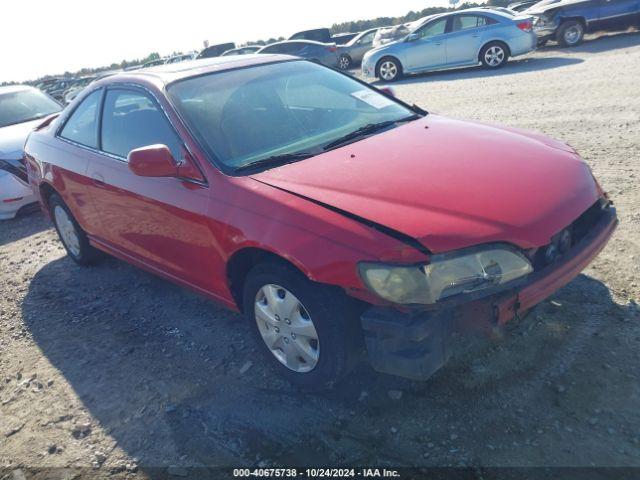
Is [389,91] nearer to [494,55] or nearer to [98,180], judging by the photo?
[98,180]

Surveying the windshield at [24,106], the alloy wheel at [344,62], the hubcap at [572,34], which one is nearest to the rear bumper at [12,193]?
the windshield at [24,106]

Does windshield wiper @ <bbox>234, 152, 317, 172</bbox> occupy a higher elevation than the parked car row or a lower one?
higher

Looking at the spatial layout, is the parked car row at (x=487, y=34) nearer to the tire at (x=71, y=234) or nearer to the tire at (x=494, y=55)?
the tire at (x=494, y=55)

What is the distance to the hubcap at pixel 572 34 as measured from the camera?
1471 cm

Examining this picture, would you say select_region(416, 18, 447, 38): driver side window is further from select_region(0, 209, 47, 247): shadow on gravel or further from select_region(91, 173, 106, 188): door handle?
select_region(91, 173, 106, 188): door handle

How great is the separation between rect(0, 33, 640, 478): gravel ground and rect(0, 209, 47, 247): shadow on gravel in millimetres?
2168

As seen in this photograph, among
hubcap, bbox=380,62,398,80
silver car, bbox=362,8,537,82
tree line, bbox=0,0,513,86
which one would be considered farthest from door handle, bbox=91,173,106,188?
tree line, bbox=0,0,513,86

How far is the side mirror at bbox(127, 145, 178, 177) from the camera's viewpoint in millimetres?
2980

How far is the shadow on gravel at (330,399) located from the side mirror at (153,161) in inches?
46.7

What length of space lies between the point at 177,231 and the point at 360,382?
4.60 ft

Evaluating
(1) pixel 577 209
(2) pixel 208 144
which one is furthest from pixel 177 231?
(1) pixel 577 209

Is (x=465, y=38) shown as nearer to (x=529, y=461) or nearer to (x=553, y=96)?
(x=553, y=96)

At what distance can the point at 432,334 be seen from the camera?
2.33m

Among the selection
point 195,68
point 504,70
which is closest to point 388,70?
point 504,70
